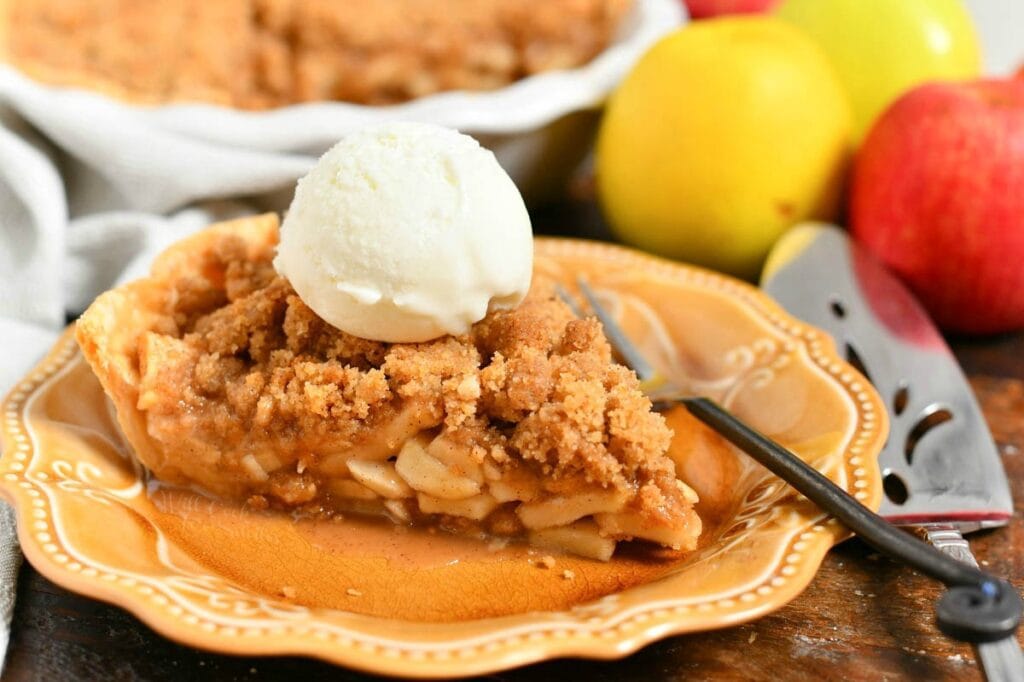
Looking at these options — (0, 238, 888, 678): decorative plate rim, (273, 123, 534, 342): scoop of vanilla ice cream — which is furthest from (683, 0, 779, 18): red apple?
(0, 238, 888, 678): decorative plate rim

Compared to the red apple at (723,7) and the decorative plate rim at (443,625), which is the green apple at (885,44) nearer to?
the red apple at (723,7)

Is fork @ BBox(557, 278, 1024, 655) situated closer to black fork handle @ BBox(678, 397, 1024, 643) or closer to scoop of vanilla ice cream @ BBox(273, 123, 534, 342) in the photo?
black fork handle @ BBox(678, 397, 1024, 643)

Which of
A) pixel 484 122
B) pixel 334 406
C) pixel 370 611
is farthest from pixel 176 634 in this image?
pixel 484 122

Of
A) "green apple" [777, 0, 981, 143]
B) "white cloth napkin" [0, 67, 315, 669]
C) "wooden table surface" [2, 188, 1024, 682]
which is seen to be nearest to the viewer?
"wooden table surface" [2, 188, 1024, 682]

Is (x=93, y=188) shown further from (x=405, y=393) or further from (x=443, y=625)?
(x=443, y=625)

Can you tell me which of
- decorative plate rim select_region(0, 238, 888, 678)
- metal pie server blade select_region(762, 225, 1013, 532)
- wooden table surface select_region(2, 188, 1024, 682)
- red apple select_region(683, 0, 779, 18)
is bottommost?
wooden table surface select_region(2, 188, 1024, 682)

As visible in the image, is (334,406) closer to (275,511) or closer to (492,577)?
(275,511)
